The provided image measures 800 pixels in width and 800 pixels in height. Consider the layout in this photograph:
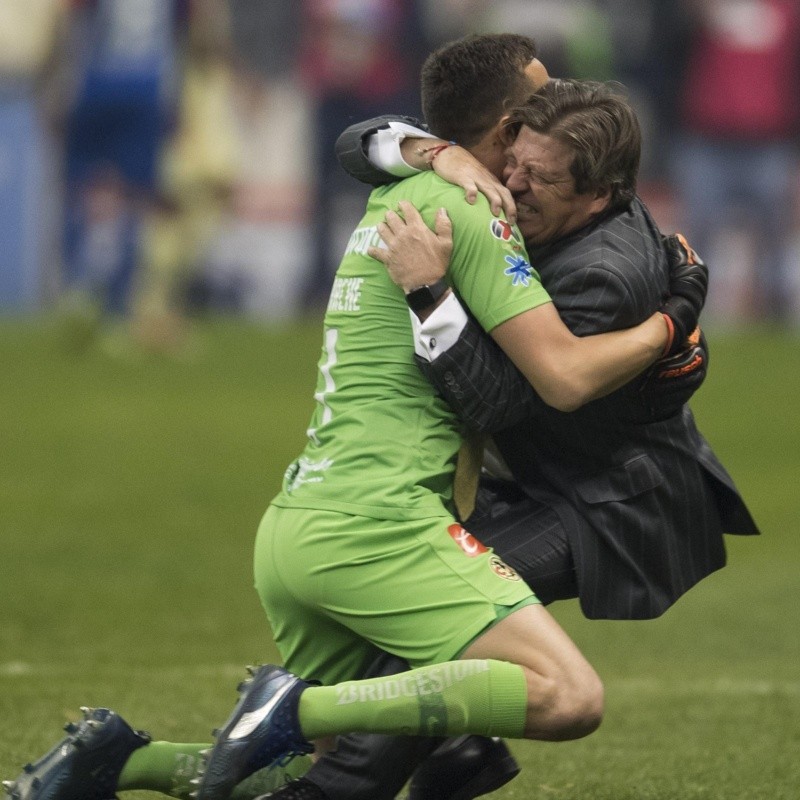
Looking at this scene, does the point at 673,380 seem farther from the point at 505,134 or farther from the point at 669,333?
the point at 505,134

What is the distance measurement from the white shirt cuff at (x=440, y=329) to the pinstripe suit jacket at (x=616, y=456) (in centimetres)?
8

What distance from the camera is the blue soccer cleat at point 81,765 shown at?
4.18 meters

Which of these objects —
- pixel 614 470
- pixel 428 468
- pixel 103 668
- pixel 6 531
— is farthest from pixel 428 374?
pixel 6 531

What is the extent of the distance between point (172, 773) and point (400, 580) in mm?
839

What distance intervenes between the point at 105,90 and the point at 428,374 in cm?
2489

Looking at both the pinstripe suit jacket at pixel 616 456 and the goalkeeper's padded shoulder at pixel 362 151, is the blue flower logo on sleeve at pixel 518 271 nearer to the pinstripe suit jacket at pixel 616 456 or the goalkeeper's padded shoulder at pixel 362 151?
the pinstripe suit jacket at pixel 616 456

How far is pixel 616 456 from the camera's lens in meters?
4.46

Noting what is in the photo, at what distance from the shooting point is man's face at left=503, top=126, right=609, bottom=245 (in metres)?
4.23

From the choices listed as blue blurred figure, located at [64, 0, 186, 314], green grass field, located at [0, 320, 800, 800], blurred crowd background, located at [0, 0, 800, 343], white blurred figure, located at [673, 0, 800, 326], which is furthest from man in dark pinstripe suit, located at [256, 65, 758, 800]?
white blurred figure, located at [673, 0, 800, 326]

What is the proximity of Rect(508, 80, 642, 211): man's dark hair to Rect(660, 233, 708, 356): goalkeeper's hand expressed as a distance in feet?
0.97

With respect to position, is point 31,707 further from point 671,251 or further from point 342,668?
point 671,251

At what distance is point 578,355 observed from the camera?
4.05 metres

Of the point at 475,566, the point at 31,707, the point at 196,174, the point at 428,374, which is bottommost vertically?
the point at 196,174

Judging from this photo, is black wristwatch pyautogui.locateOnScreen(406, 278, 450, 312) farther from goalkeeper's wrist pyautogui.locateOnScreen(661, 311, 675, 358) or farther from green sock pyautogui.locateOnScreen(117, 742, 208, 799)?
green sock pyautogui.locateOnScreen(117, 742, 208, 799)
